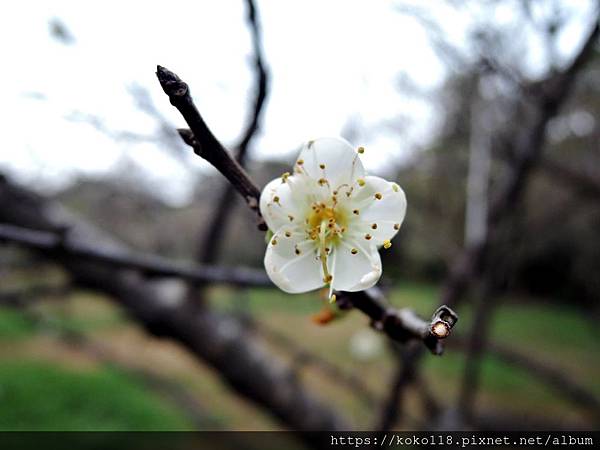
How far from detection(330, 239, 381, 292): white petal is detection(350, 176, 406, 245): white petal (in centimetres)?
3

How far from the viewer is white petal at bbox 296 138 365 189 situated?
26.2 inches

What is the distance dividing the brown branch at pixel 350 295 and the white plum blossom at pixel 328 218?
0.13ft

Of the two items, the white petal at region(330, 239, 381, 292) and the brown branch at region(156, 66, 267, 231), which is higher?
the brown branch at region(156, 66, 267, 231)

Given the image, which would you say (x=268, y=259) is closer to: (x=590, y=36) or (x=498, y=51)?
(x=590, y=36)

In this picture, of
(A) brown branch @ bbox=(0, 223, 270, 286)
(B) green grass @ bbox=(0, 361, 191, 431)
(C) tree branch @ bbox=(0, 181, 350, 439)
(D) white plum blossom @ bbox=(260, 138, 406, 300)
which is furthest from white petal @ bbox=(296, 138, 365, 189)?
(B) green grass @ bbox=(0, 361, 191, 431)

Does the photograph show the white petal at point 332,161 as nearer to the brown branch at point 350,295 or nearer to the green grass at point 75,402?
the brown branch at point 350,295

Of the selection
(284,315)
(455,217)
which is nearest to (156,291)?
(455,217)

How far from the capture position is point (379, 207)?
704mm

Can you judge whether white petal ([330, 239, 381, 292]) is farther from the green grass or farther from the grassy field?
the green grass

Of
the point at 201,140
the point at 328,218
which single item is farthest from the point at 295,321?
the point at 201,140

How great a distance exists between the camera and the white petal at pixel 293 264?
0.62m

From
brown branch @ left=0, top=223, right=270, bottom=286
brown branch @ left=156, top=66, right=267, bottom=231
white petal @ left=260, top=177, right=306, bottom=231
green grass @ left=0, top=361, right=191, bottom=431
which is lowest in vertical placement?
green grass @ left=0, top=361, right=191, bottom=431

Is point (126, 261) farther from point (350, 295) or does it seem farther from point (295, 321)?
point (295, 321)

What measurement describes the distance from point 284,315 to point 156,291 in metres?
6.67
